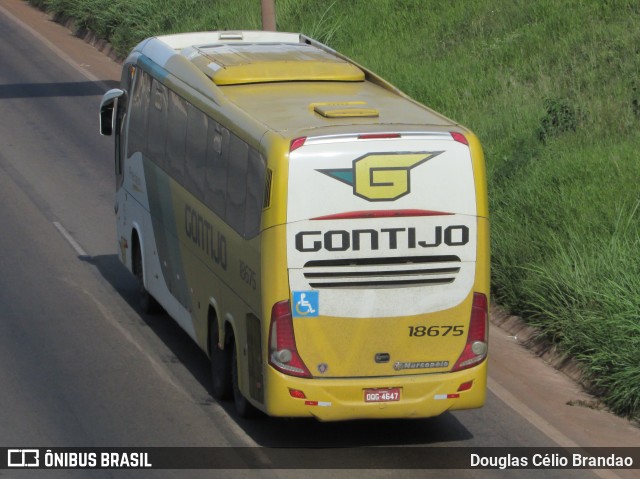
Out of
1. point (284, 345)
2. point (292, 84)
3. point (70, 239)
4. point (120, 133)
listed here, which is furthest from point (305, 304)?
point (70, 239)

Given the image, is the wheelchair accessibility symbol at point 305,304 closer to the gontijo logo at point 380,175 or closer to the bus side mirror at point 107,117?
the gontijo logo at point 380,175

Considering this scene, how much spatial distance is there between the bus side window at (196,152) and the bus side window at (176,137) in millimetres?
167

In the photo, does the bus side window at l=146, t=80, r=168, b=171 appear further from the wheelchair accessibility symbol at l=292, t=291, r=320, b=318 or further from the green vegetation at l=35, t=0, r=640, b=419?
the green vegetation at l=35, t=0, r=640, b=419

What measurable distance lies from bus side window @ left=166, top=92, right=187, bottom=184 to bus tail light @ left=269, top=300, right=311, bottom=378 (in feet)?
10.5

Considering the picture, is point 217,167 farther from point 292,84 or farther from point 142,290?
point 142,290

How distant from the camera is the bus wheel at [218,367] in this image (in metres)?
13.8

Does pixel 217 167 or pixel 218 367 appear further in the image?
pixel 218 367

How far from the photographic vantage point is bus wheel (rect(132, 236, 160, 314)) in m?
17.0

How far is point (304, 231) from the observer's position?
11.9 meters

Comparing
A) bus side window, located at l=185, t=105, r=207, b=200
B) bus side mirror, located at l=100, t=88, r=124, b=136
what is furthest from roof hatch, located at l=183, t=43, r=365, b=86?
bus side mirror, located at l=100, t=88, r=124, b=136

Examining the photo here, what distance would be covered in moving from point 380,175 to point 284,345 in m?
1.69

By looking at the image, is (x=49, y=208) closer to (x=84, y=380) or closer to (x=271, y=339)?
(x=84, y=380)

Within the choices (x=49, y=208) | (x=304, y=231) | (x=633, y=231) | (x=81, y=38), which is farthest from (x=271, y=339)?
(x=81, y=38)

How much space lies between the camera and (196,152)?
14219 millimetres
